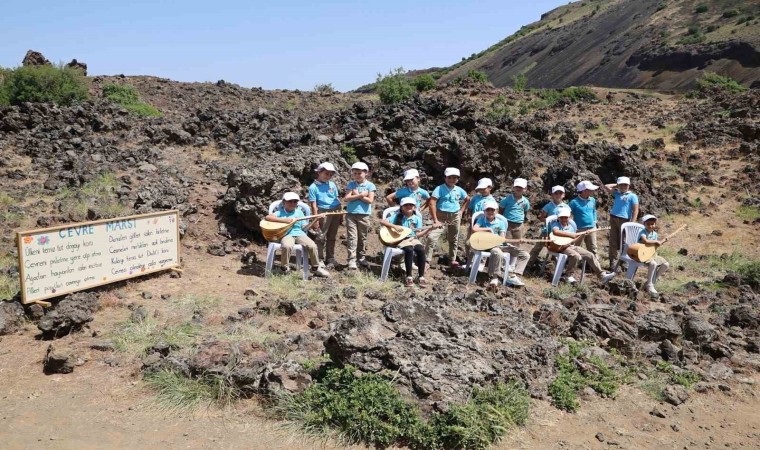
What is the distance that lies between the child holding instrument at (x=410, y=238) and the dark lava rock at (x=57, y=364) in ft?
13.9

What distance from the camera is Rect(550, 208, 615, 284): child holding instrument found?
29.1 ft

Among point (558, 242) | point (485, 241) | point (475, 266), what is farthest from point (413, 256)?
→ point (558, 242)

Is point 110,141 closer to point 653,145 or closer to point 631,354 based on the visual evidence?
point 631,354

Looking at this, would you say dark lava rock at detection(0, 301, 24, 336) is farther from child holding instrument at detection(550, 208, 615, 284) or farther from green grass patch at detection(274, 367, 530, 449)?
child holding instrument at detection(550, 208, 615, 284)

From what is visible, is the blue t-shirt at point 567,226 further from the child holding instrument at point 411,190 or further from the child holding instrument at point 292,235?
the child holding instrument at point 292,235

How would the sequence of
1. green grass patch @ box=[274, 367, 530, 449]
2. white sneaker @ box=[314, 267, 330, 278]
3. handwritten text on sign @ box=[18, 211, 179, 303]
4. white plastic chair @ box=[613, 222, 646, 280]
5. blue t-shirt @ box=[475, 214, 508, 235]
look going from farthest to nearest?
white plastic chair @ box=[613, 222, 646, 280], blue t-shirt @ box=[475, 214, 508, 235], white sneaker @ box=[314, 267, 330, 278], handwritten text on sign @ box=[18, 211, 179, 303], green grass patch @ box=[274, 367, 530, 449]

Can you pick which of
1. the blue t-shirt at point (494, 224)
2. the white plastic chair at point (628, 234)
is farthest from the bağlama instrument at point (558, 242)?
the white plastic chair at point (628, 234)

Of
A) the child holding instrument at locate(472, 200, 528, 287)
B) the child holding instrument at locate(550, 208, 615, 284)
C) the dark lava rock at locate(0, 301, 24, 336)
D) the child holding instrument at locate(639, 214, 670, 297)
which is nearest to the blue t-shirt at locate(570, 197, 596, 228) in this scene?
the child holding instrument at locate(550, 208, 615, 284)

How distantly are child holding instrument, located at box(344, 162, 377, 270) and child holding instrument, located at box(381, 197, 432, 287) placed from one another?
464mm

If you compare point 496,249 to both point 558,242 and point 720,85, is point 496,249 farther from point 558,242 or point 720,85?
point 720,85

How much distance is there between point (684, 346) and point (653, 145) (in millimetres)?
14006

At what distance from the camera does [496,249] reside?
8.36 m

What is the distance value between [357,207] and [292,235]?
105 centimetres

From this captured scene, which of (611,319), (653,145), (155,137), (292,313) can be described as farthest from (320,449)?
(653,145)
